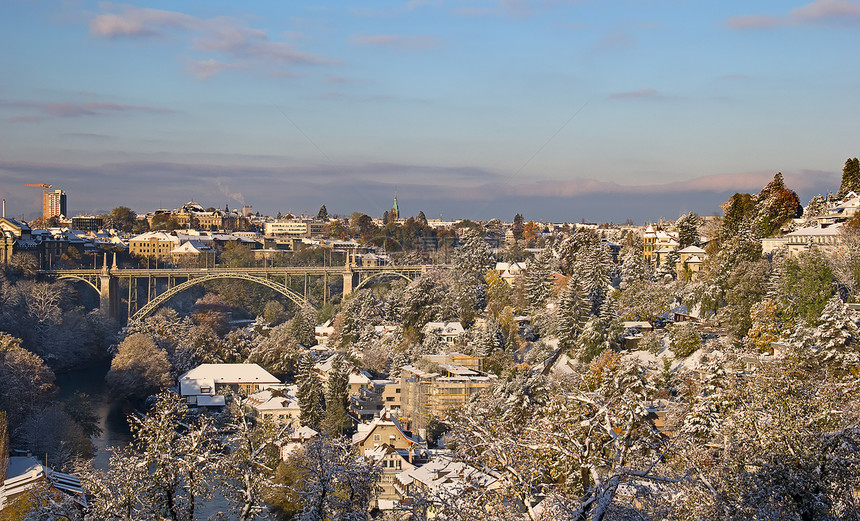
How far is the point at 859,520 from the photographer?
8602 mm

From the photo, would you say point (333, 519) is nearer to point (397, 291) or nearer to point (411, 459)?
point (411, 459)

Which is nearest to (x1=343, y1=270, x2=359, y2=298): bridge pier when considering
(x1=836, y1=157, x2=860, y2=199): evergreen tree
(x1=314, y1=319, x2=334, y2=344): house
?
(x1=314, y1=319, x2=334, y2=344): house

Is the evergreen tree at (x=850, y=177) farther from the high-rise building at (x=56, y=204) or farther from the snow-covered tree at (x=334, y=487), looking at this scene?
the high-rise building at (x=56, y=204)

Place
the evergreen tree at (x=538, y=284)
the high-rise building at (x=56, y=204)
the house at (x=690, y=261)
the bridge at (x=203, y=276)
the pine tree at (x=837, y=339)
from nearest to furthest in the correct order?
the pine tree at (x=837, y=339), the house at (x=690, y=261), the evergreen tree at (x=538, y=284), the bridge at (x=203, y=276), the high-rise building at (x=56, y=204)

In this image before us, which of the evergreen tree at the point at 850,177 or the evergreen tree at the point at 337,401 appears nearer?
the evergreen tree at the point at 337,401

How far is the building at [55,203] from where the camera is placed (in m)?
110

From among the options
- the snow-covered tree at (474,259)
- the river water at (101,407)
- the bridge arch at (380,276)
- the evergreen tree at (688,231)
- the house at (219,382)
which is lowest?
the river water at (101,407)

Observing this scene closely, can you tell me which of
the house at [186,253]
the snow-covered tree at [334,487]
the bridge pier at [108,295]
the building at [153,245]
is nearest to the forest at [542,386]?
the snow-covered tree at [334,487]

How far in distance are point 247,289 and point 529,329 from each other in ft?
89.2

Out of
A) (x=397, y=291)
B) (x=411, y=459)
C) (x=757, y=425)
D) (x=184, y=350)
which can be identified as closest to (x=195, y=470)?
(x=757, y=425)

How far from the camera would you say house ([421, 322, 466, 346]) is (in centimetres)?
3422

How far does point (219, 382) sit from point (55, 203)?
89962mm

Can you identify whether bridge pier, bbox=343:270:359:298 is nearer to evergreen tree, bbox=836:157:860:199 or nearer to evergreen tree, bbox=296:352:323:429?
evergreen tree, bbox=296:352:323:429

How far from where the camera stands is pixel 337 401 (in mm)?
26969
